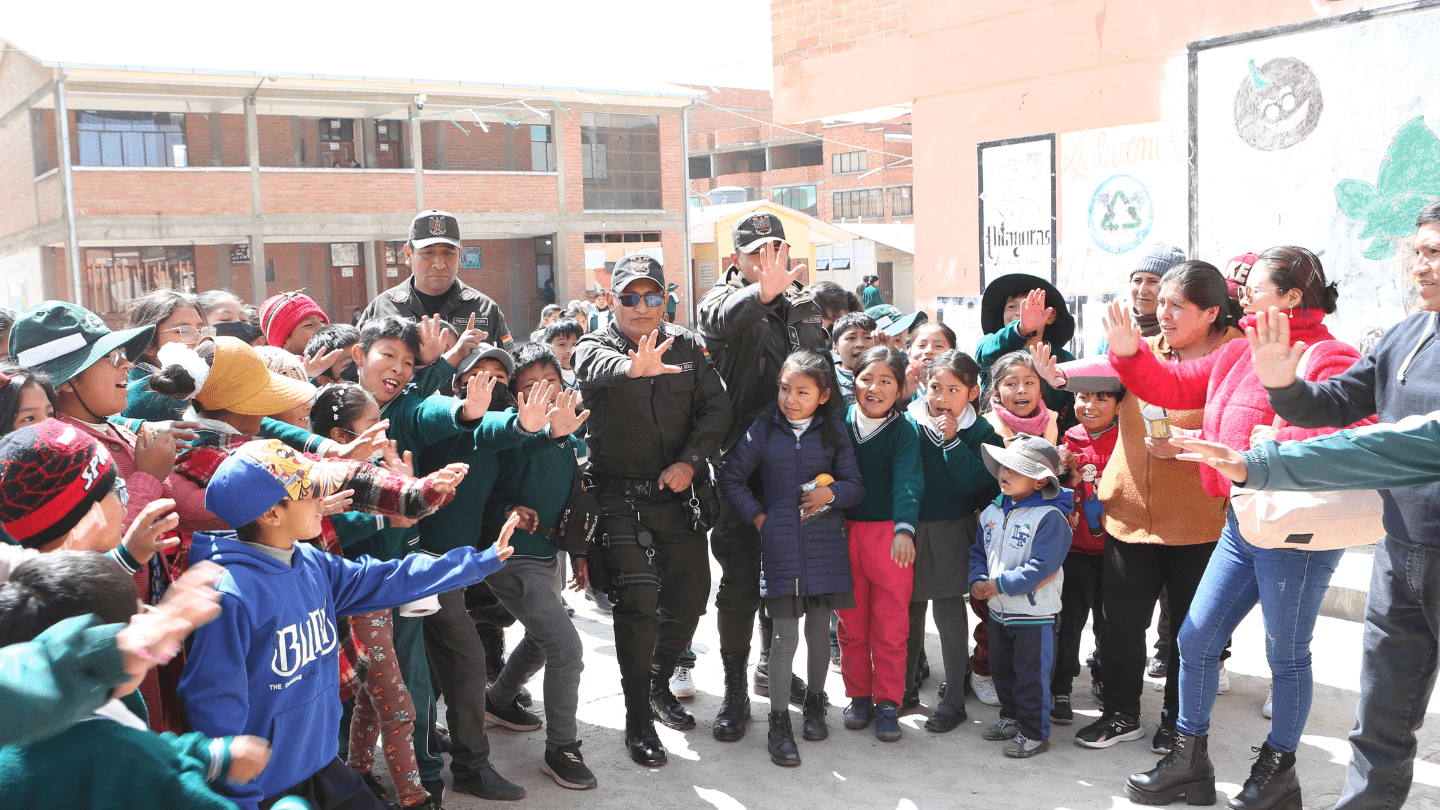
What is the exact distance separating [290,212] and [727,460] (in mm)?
23159

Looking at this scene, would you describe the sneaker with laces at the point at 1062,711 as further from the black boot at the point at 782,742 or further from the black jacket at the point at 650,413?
the black jacket at the point at 650,413

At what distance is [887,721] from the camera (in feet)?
14.2

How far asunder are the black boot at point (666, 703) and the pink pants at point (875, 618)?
72 cm

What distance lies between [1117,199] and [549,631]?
5119 mm

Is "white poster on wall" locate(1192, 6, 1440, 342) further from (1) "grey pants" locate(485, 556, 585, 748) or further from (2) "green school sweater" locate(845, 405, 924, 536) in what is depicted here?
(1) "grey pants" locate(485, 556, 585, 748)

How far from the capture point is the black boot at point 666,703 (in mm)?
4496

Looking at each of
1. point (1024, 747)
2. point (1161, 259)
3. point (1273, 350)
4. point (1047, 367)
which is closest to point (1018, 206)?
point (1161, 259)

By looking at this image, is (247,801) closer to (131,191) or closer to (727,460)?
(727,460)

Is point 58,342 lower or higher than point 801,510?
higher

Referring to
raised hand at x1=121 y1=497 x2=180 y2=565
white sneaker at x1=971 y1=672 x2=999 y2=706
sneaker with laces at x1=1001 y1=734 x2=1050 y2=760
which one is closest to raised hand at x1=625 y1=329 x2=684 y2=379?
raised hand at x1=121 y1=497 x2=180 y2=565

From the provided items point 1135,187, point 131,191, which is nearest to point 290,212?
point 131,191

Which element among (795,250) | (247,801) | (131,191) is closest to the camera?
(247,801)

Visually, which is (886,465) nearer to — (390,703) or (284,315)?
(390,703)

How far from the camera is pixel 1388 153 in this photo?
574 centimetres
